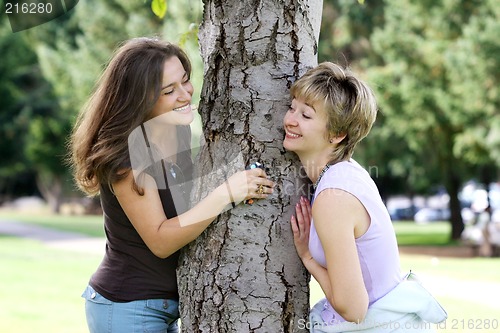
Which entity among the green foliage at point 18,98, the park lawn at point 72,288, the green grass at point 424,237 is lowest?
the green grass at point 424,237

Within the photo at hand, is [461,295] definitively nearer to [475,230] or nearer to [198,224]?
[198,224]

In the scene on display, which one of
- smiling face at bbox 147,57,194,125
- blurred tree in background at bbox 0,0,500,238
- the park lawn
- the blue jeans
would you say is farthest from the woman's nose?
blurred tree in background at bbox 0,0,500,238

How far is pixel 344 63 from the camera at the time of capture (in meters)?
3.07

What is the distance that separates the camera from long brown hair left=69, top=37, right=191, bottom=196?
111 inches

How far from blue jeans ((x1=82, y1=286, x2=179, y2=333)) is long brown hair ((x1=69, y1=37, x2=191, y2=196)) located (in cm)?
49

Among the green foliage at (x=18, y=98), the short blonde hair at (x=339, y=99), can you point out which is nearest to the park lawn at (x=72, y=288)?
the short blonde hair at (x=339, y=99)

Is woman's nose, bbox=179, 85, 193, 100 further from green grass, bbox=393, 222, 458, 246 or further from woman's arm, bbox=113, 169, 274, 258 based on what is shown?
green grass, bbox=393, 222, 458, 246

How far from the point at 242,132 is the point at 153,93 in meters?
0.40

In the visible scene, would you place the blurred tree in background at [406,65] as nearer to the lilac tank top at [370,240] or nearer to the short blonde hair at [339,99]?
the short blonde hair at [339,99]

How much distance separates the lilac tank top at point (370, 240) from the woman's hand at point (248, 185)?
0.25 m

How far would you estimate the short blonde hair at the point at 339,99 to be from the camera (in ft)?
8.80

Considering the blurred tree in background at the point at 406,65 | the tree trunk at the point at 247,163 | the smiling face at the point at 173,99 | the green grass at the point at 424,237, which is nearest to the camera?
the tree trunk at the point at 247,163

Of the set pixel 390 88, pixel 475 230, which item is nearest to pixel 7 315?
pixel 390 88

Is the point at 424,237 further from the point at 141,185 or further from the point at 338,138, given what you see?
the point at 141,185
